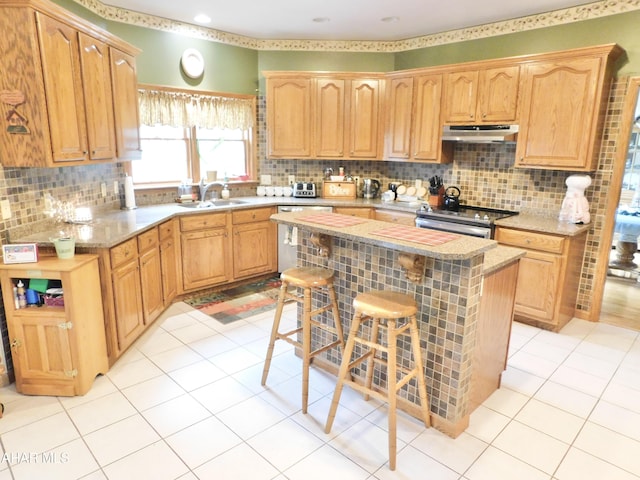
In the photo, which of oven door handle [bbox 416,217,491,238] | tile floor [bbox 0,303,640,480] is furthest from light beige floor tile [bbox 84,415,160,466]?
oven door handle [bbox 416,217,491,238]

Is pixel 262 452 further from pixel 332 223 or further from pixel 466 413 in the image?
pixel 332 223

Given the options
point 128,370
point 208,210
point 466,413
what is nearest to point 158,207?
point 208,210

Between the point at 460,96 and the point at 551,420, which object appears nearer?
the point at 551,420

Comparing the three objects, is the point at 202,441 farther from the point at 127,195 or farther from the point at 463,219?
the point at 463,219

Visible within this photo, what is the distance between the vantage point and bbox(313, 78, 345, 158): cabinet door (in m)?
4.70

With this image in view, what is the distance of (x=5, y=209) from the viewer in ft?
8.51

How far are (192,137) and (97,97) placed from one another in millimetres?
1576

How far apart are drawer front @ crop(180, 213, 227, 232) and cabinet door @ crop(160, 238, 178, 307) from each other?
195 millimetres

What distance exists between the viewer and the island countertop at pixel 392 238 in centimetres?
195

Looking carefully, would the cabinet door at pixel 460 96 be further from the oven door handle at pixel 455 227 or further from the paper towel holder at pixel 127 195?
the paper towel holder at pixel 127 195

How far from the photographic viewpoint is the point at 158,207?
165 inches

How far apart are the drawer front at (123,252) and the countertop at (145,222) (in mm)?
59

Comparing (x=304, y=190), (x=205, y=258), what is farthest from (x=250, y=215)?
(x=304, y=190)

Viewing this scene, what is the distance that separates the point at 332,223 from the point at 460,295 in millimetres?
883
